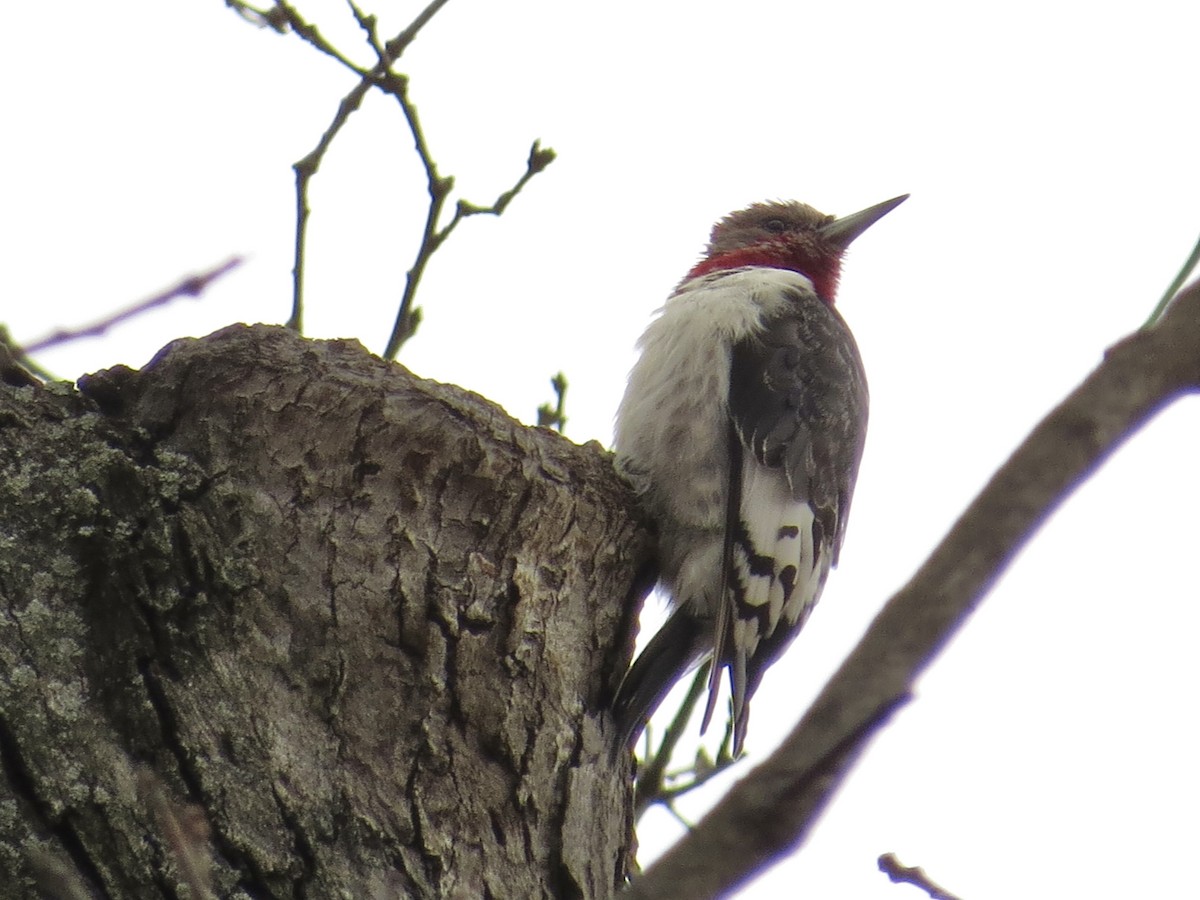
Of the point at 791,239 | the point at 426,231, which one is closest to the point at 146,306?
the point at 426,231

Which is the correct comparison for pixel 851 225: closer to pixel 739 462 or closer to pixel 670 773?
pixel 739 462

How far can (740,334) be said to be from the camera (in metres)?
4.12

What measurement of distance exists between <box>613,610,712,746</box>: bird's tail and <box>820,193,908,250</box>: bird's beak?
228 centimetres

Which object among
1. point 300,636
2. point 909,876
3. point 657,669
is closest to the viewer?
point 909,876

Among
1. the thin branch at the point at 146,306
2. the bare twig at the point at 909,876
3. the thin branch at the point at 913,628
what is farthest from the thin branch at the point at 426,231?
the thin branch at the point at 913,628

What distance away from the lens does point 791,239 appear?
5.43 metres

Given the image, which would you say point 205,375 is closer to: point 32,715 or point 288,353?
point 288,353

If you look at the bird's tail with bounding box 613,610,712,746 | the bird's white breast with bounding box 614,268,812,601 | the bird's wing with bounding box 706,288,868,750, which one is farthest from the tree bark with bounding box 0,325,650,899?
the bird's wing with bounding box 706,288,868,750

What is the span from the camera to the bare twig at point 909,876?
5.14ft

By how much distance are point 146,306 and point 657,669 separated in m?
1.83

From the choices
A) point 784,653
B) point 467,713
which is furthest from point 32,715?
point 784,653

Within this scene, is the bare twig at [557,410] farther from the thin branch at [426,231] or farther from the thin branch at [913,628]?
the thin branch at [913,628]

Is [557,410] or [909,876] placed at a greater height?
[557,410]

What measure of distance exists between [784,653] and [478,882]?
167 centimetres
